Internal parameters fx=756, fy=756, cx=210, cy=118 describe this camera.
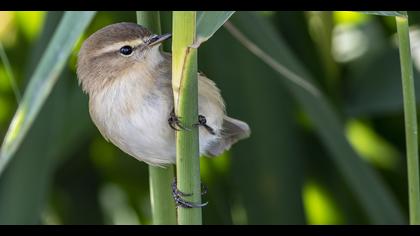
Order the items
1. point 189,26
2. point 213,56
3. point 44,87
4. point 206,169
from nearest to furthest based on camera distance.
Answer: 1. point 44,87
2. point 189,26
3. point 213,56
4. point 206,169

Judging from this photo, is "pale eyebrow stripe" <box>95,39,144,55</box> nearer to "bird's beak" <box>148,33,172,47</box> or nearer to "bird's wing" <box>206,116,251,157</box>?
"bird's beak" <box>148,33,172,47</box>

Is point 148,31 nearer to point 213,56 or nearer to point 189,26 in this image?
point 189,26

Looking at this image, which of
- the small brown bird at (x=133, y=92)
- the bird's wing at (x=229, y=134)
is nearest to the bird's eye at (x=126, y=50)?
the small brown bird at (x=133, y=92)

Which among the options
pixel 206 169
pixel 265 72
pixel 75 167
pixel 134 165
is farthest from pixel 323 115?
pixel 75 167

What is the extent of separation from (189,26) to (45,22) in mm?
1012

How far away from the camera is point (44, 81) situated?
3.52 ft

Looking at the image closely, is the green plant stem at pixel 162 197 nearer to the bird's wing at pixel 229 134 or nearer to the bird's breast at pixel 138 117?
the bird's breast at pixel 138 117

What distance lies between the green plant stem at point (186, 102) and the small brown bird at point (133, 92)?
0.39 metres

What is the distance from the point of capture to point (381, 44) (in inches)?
115

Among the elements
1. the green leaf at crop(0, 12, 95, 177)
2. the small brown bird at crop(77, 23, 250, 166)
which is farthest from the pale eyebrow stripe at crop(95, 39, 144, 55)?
the green leaf at crop(0, 12, 95, 177)

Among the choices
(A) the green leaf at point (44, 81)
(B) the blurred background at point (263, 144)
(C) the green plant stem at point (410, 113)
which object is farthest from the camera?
(B) the blurred background at point (263, 144)

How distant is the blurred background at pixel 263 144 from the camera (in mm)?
2342

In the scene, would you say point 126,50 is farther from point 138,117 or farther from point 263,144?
point 263,144

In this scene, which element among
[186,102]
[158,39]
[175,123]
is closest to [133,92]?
[158,39]
